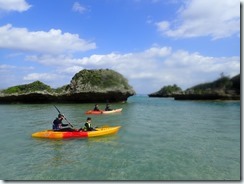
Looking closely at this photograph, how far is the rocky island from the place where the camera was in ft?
149

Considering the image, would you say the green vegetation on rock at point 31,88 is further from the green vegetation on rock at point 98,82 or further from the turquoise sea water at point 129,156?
the turquoise sea water at point 129,156

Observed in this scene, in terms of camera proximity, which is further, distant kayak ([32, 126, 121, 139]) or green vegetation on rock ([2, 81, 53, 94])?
green vegetation on rock ([2, 81, 53, 94])

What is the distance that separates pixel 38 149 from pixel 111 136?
162 inches

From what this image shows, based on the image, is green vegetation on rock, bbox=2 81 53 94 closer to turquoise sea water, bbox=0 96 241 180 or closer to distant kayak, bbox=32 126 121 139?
turquoise sea water, bbox=0 96 241 180

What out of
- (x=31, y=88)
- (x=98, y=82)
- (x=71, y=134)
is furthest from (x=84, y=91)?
(x=71, y=134)

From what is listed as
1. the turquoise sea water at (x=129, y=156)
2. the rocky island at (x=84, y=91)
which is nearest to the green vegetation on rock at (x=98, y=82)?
the rocky island at (x=84, y=91)

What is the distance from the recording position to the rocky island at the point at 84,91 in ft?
149

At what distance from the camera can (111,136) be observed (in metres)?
16.5

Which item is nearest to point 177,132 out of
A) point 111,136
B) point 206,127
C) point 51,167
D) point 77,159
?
point 206,127

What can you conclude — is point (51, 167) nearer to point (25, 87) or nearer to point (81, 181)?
point (81, 181)

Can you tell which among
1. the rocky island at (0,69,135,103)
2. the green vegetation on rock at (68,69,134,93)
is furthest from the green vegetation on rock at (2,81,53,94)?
the green vegetation on rock at (68,69,134,93)

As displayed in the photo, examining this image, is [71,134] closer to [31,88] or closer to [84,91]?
[84,91]

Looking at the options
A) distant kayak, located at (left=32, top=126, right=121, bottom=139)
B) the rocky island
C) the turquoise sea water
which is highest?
the rocky island

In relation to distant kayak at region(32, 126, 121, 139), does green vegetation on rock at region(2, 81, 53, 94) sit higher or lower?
higher
